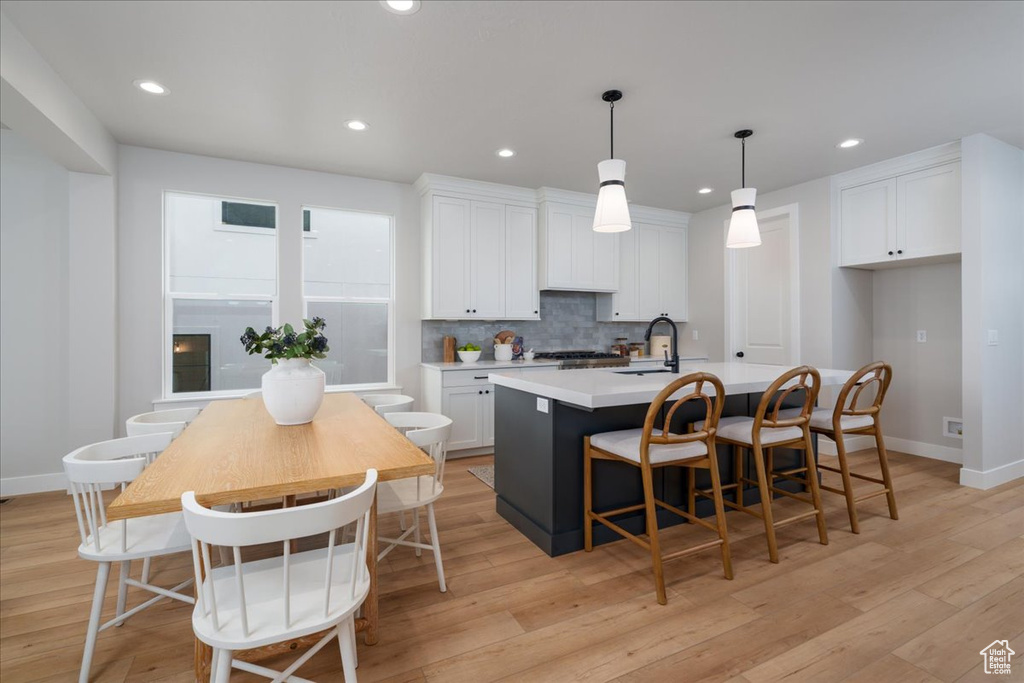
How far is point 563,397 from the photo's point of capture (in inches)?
88.4

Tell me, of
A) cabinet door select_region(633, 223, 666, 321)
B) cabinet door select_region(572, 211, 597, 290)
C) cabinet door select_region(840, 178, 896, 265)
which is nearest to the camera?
cabinet door select_region(840, 178, 896, 265)

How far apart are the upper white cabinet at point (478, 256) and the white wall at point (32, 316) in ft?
8.88

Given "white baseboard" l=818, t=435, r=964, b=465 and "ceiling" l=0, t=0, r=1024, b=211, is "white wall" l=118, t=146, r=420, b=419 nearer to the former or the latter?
"ceiling" l=0, t=0, r=1024, b=211

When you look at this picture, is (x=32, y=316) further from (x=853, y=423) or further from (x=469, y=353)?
(x=853, y=423)

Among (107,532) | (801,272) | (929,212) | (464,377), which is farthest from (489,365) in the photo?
(929,212)

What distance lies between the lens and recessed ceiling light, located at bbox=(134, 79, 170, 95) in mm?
2721

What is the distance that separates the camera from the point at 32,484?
349 centimetres

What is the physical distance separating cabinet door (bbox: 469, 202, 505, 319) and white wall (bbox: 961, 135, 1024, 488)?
375 centimetres

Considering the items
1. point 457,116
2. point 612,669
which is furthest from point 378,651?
point 457,116

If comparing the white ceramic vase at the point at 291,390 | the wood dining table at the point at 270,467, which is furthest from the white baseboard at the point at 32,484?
the white ceramic vase at the point at 291,390

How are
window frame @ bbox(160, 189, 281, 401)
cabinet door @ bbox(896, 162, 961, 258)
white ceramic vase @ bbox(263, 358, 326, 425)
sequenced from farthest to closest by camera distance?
1. window frame @ bbox(160, 189, 281, 401)
2. cabinet door @ bbox(896, 162, 961, 258)
3. white ceramic vase @ bbox(263, 358, 326, 425)

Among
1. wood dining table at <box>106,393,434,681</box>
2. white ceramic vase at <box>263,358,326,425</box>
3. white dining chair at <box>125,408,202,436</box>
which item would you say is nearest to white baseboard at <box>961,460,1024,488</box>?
wood dining table at <box>106,393,434,681</box>

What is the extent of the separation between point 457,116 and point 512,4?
1125mm

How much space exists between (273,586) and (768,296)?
16.5 feet
